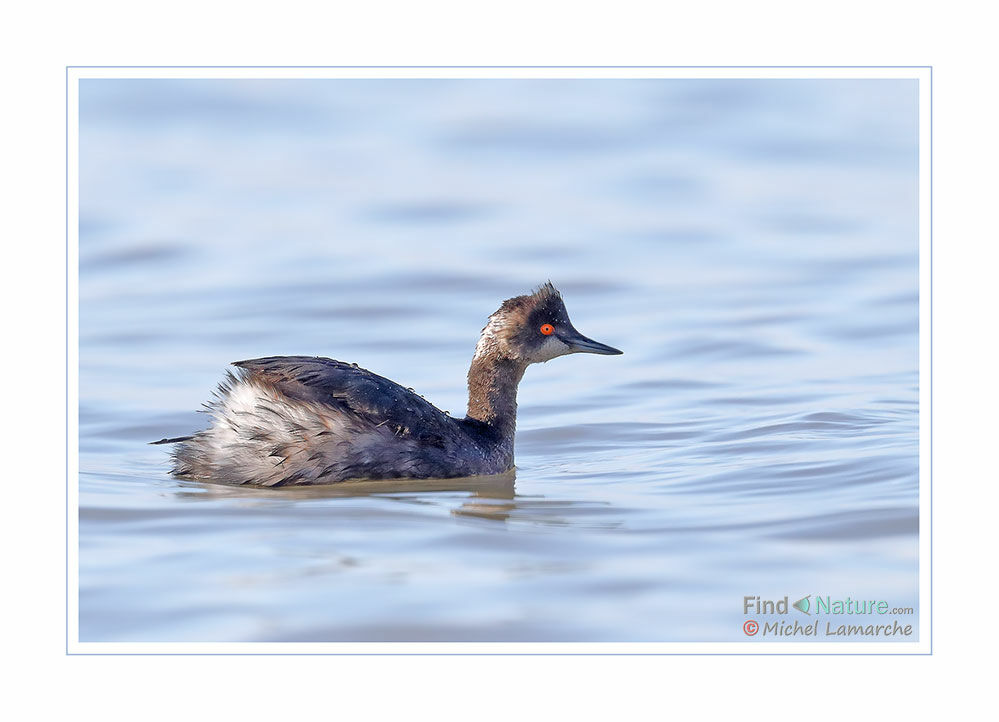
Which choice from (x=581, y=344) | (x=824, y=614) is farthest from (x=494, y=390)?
(x=824, y=614)

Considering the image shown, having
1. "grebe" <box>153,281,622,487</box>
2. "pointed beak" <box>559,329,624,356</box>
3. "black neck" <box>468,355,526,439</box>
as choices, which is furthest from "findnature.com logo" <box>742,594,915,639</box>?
"pointed beak" <box>559,329,624,356</box>

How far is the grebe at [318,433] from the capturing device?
7895 millimetres

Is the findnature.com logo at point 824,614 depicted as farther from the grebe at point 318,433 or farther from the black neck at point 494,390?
the black neck at point 494,390

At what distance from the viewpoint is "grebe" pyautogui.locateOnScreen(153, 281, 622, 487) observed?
7895mm

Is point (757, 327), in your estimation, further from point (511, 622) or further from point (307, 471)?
point (511, 622)

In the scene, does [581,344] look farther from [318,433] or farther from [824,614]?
[824,614]

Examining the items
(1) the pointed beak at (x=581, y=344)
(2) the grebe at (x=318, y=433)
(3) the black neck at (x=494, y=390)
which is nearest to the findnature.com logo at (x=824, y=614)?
(2) the grebe at (x=318, y=433)

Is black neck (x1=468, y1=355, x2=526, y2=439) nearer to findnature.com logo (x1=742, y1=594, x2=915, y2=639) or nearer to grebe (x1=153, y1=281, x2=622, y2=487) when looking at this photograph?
grebe (x1=153, y1=281, x2=622, y2=487)

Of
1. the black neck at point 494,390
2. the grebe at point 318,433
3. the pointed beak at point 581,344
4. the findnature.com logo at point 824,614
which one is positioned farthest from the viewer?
the pointed beak at point 581,344

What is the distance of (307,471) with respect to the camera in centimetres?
789

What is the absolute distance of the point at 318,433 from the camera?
790cm
